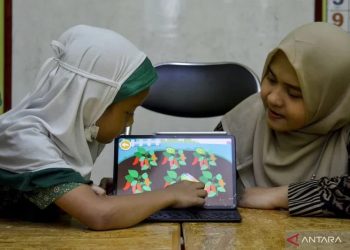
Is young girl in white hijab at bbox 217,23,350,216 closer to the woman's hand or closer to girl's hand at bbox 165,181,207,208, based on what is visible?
the woman's hand

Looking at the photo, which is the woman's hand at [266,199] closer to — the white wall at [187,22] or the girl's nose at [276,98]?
the girl's nose at [276,98]

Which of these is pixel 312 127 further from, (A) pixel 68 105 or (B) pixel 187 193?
(A) pixel 68 105

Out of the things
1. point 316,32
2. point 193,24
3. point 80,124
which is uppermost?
point 193,24

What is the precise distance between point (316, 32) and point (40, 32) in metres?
1.34

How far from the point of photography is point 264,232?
89cm

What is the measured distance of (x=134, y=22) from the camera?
2203mm

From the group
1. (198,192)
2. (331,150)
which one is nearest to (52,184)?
(198,192)

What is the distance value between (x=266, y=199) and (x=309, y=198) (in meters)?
0.10

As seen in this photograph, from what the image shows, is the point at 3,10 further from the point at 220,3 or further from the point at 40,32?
the point at 220,3

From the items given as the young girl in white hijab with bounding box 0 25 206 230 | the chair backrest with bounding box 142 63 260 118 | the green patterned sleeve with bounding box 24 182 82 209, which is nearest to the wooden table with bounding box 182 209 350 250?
the young girl in white hijab with bounding box 0 25 206 230

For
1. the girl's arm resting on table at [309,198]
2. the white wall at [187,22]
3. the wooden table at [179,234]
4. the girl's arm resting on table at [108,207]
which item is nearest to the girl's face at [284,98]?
the girl's arm resting on table at [309,198]

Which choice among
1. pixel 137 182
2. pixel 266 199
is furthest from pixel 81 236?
pixel 266 199

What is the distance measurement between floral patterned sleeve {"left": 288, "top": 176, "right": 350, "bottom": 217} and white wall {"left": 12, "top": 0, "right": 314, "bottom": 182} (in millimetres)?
1159

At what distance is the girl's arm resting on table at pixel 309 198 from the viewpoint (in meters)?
1.05
